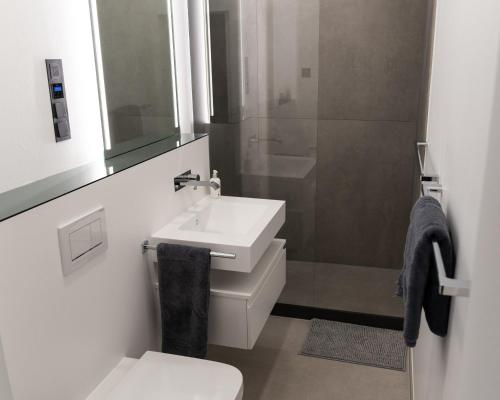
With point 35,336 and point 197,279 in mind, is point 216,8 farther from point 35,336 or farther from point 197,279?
point 35,336

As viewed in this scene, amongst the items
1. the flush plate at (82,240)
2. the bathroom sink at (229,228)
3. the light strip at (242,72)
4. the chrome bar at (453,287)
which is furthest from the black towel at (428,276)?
the light strip at (242,72)

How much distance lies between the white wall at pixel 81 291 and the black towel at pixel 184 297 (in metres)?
0.11

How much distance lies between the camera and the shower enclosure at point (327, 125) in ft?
9.05

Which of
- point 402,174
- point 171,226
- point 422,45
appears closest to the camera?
point 171,226

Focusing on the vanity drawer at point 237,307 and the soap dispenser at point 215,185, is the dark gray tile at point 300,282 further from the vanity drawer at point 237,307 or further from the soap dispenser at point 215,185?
the vanity drawer at point 237,307

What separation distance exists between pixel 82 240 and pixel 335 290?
188 cm

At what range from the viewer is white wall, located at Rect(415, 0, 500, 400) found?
2.77 ft

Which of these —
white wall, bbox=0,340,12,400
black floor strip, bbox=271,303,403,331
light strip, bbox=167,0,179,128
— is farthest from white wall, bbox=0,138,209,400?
black floor strip, bbox=271,303,403,331

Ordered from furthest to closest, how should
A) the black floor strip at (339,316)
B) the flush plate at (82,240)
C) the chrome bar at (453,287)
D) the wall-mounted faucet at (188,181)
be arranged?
the black floor strip at (339,316) < the wall-mounted faucet at (188,181) < the flush plate at (82,240) < the chrome bar at (453,287)

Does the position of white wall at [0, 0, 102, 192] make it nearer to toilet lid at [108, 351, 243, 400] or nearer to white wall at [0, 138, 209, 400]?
white wall at [0, 138, 209, 400]

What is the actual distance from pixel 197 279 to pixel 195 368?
1.14 feet

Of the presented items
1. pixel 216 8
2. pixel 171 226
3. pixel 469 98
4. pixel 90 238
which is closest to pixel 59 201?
pixel 90 238

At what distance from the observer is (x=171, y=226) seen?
223 centimetres

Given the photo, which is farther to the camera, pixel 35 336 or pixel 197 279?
pixel 197 279
